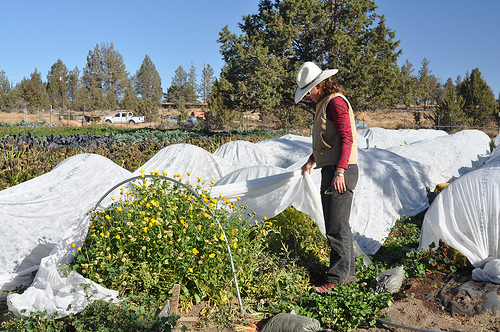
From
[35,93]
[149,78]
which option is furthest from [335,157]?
[149,78]

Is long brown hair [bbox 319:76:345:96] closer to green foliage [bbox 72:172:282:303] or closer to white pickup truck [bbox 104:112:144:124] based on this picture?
green foliage [bbox 72:172:282:303]

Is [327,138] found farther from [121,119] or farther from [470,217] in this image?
[121,119]

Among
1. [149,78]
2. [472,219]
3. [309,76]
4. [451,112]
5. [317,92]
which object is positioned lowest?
[472,219]

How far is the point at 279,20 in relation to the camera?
16984mm

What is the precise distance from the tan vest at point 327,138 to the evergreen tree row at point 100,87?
35.7 m

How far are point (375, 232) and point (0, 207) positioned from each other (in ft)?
12.5

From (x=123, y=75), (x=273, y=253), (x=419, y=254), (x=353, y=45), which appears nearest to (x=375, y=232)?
(x=419, y=254)

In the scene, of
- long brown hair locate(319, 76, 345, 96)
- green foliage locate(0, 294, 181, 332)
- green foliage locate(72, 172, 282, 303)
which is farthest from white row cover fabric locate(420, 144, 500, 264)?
green foliage locate(0, 294, 181, 332)

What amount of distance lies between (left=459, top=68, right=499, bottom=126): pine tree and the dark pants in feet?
80.2

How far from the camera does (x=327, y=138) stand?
119 inches

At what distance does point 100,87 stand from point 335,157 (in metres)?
58.1

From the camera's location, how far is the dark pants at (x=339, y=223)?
3.01 meters

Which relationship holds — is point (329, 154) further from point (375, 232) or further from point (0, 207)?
point (0, 207)

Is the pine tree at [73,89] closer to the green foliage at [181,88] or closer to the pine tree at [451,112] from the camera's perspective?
the green foliage at [181,88]
